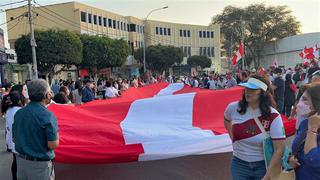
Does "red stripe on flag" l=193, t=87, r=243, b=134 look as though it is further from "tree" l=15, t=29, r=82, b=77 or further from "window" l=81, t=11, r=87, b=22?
"window" l=81, t=11, r=87, b=22

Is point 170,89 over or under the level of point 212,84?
over

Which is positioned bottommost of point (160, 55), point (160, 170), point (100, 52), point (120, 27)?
point (160, 170)

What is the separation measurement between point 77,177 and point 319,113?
14.2 ft

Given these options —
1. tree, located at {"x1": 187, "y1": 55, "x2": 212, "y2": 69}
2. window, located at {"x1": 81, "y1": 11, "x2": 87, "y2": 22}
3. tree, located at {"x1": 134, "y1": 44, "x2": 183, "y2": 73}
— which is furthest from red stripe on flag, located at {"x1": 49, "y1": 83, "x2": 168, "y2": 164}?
tree, located at {"x1": 187, "y1": 55, "x2": 212, "y2": 69}

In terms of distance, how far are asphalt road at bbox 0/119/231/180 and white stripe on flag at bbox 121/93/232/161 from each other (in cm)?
63

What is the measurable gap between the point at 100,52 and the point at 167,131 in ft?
131

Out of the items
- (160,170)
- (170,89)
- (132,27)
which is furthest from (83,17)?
(160,170)

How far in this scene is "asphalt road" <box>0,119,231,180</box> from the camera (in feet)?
20.9

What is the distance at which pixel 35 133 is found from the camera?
3848 millimetres

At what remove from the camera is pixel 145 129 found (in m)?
6.24

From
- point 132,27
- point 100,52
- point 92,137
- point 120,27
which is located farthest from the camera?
point 132,27

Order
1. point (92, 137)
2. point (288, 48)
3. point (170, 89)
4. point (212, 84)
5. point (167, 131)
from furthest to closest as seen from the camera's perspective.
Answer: point (288, 48), point (212, 84), point (170, 89), point (167, 131), point (92, 137)

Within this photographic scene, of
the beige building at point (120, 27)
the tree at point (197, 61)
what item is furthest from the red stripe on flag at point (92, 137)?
the tree at point (197, 61)

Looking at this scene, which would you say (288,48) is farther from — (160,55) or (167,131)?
(167,131)
